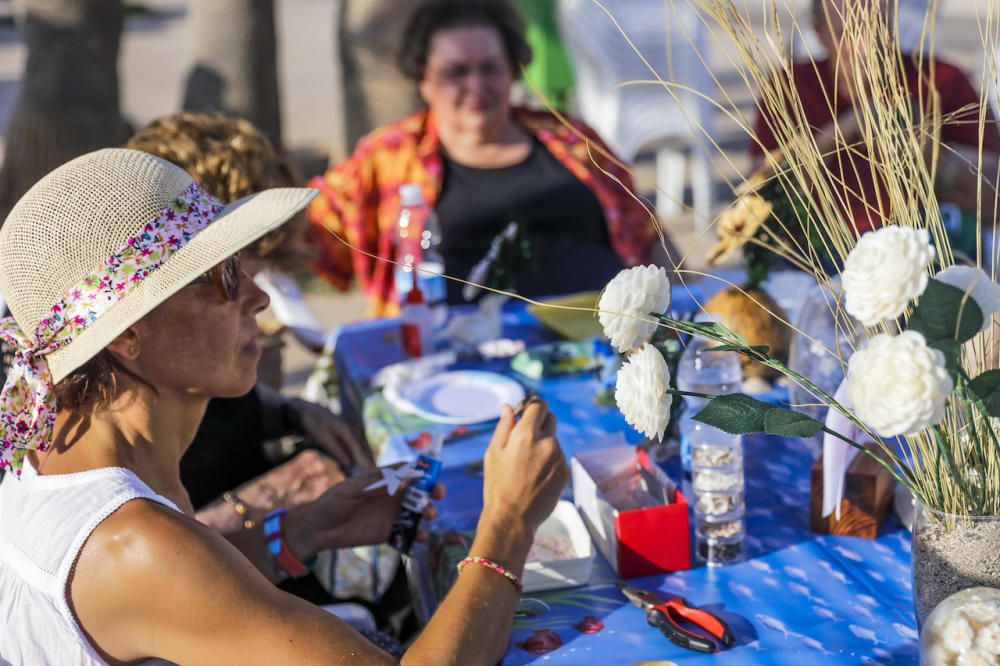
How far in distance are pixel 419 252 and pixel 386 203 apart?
52 cm

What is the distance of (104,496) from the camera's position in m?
1.61

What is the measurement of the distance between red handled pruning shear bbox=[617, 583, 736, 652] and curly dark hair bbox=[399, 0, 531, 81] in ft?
8.45

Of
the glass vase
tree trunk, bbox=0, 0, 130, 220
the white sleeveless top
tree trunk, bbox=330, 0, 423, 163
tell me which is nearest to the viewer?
the glass vase

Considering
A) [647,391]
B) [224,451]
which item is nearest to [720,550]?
[647,391]

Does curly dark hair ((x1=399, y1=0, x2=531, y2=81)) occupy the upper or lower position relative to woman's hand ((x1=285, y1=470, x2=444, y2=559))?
upper

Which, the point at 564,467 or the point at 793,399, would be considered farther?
the point at 793,399

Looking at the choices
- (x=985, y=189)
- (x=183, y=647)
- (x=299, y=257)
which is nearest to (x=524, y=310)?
(x=299, y=257)

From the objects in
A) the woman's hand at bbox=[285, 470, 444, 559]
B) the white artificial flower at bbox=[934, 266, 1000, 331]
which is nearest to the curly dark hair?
the woman's hand at bbox=[285, 470, 444, 559]

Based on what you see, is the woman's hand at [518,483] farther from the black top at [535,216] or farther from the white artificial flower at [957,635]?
the black top at [535,216]

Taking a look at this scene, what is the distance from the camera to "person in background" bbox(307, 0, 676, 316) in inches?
153

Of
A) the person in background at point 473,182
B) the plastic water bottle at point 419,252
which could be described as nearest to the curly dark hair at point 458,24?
the person in background at point 473,182

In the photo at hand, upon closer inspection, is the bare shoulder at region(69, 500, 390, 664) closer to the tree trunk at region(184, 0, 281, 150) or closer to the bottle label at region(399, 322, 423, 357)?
the bottle label at region(399, 322, 423, 357)

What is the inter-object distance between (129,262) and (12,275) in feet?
0.59

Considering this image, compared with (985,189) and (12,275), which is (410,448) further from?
(985,189)
